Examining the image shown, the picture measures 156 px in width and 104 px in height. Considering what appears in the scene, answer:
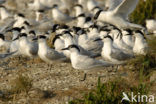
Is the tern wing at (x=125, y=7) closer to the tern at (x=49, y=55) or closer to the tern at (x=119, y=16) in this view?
the tern at (x=119, y=16)

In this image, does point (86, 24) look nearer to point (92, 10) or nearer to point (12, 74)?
point (92, 10)

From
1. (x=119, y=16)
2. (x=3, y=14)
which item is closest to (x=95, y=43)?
(x=119, y=16)

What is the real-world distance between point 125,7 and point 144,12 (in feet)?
16.1

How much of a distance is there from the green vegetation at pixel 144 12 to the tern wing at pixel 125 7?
436cm

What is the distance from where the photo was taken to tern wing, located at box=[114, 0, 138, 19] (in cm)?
878

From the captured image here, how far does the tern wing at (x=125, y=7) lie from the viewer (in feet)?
28.8

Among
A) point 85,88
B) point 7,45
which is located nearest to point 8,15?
point 7,45

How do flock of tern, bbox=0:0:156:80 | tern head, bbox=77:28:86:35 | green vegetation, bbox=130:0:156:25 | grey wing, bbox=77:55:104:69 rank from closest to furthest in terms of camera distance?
grey wing, bbox=77:55:104:69 < flock of tern, bbox=0:0:156:80 < tern head, bbox=77:28:86:35 < green vegetation, bbox=130:0:156:25

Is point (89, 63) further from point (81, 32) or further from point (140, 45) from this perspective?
point (81, 32)

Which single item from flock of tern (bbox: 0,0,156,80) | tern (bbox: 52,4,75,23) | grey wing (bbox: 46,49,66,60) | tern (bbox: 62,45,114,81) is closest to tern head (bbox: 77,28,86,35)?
flock of tern (bbox: 0,0,156,80)

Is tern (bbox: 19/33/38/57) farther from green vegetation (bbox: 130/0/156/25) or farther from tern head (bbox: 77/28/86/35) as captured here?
green vegetation (bbox: 130/0/156/25)

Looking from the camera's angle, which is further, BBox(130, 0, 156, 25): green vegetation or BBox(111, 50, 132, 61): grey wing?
BBox(130, 0, 156, 25): green vegetation

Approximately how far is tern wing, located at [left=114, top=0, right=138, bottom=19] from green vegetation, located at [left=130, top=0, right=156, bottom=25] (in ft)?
14.3

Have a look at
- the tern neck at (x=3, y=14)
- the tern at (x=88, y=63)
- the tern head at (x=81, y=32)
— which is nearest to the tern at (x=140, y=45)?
the tern at (x=88, y=63)
